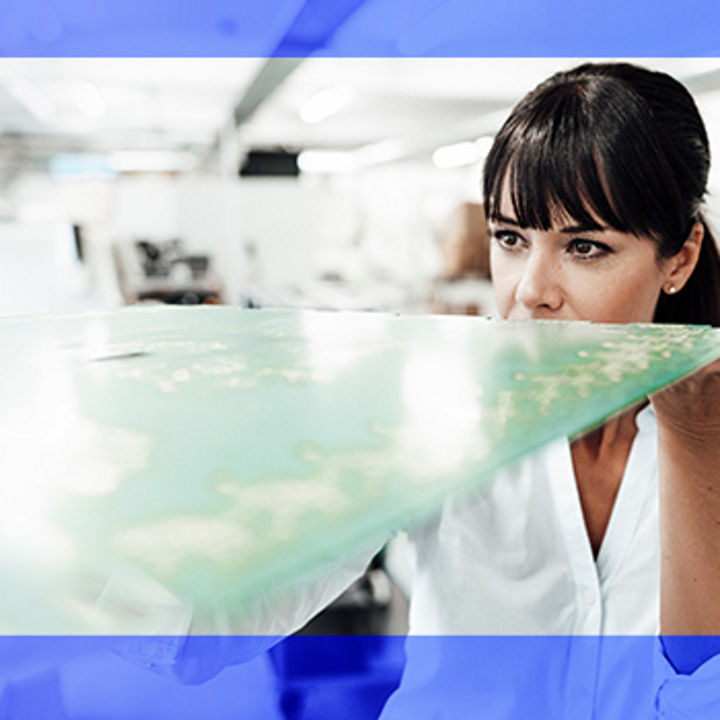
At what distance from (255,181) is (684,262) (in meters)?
5.53

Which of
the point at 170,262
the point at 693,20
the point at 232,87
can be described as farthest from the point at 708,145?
the point at 232,87

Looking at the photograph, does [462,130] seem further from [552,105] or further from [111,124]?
[552,105]

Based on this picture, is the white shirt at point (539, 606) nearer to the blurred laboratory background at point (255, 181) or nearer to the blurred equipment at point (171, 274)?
the blurred laboratory background at point (255, 181)

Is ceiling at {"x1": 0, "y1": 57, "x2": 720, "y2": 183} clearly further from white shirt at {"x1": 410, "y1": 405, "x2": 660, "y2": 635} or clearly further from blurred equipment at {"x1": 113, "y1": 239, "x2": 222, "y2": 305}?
white shirt at {"x1": 410, "y1": 405, "x2": 660, "y2": 635}

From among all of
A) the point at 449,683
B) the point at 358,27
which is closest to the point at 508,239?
the point at 449,683

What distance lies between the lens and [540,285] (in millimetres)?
639

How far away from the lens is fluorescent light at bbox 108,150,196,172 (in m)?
7.16

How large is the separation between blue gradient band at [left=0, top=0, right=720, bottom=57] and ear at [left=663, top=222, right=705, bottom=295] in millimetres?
332

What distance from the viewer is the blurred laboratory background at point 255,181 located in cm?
227

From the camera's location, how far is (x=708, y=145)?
2.41 ft

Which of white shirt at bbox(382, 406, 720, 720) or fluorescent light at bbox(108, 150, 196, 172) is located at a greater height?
fluorescent light at bbox(108, 150, 196, 172)

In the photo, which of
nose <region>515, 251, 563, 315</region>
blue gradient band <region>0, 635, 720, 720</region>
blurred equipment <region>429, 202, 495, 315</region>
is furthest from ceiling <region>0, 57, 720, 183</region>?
blue gradient band <region>0, 635, 720, 720</region>

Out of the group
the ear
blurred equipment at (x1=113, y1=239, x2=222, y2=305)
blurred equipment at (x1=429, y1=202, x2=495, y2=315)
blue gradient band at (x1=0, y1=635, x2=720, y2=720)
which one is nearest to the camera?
blue gradient band at (x1=0, y1=635, x2=720, y2=720)

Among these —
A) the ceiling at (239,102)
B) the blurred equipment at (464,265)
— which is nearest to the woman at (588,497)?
the blurred equipment at (464,265)
